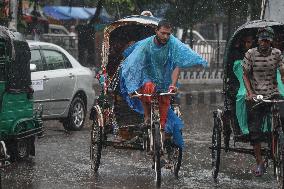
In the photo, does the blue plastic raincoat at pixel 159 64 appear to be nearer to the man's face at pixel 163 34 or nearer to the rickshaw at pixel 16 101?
the man's face at pixel 163 34

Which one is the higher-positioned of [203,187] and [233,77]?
[233,77]

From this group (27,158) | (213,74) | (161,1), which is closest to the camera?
(27,158)

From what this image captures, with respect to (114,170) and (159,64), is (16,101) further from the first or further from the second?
(159,64)

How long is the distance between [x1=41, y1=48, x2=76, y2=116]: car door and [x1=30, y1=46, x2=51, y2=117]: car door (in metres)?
0.11

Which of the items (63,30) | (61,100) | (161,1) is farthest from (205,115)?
(63,30)

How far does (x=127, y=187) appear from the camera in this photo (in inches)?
375

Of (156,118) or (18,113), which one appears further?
(18,113)

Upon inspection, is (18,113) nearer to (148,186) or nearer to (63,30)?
(148,186)

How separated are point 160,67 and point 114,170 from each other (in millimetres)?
1704

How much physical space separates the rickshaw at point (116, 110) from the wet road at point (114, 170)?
372 mm

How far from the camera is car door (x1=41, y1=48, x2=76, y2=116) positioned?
15.1 metres

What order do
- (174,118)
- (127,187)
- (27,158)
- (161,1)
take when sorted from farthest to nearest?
(161,1), (27,158), (174,118), (127,187)

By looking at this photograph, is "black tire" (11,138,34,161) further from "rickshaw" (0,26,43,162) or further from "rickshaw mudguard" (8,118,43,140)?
"rickshaw mudguard" (8,118,43,140)

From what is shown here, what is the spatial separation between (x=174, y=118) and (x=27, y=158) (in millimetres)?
2810
